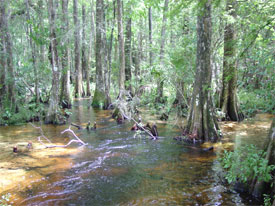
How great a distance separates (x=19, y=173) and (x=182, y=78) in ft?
28.2

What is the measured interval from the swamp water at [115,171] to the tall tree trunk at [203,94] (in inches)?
26.9

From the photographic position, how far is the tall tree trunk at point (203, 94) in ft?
33.5

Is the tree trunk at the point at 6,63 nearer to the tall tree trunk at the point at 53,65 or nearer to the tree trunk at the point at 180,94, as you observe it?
the tall tree trunk at the point at 53,65

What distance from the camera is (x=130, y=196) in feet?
19.5

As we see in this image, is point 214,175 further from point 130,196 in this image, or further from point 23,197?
point 23,197

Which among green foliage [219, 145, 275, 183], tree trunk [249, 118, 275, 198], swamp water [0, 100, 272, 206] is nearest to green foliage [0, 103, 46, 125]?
swamp water [0, 100, 272, 206]

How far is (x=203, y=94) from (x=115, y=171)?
16.0ft

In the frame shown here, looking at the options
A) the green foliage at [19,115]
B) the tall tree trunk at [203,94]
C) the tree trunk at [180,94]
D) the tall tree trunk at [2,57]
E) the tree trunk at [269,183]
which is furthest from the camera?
the tall tree trunk at [2,57]

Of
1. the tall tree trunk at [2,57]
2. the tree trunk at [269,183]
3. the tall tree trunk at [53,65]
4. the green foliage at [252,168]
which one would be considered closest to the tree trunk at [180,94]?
the tall tree trunk at [53,65]

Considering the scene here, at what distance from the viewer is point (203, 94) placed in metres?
10.2

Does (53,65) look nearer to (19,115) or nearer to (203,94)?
(19,115)

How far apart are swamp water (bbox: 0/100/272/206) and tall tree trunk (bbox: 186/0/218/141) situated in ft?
2.24

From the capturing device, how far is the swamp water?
584 centimetres

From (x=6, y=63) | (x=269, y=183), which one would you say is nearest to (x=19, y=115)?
(x=6, y=63)
